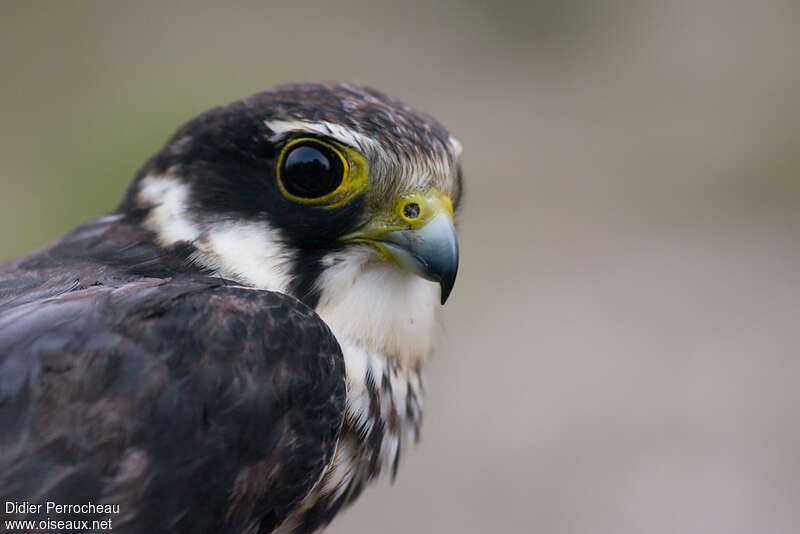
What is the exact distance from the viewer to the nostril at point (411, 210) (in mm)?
2578

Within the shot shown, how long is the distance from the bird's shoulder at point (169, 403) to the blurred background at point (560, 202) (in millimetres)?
2676

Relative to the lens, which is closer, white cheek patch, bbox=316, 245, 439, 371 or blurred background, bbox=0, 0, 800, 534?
white cheek patch, bbox=316, 245, 439, 371

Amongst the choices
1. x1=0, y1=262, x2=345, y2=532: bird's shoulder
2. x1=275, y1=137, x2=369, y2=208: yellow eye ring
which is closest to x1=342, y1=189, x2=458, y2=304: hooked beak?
x1=275, y1=137, x2=369, y2=208: yellow eye ring

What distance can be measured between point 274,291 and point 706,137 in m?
7.59

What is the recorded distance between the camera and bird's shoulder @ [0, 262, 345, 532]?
2057 millimetres

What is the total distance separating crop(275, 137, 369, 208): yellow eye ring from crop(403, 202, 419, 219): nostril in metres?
0.17

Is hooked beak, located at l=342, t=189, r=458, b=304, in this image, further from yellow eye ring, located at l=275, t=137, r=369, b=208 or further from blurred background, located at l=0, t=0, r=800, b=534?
blurred background, located at l=0, t=0, r=800, b=534

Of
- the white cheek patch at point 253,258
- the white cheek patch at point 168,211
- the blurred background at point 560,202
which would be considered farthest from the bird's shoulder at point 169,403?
the blurred background at point 560,202

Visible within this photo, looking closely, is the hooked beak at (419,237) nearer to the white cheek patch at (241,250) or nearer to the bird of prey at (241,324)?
the bird of prey at (241,324)

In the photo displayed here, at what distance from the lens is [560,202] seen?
8.79 meters

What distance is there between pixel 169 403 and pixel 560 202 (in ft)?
22.9

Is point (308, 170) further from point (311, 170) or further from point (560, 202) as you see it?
point (560, 202)

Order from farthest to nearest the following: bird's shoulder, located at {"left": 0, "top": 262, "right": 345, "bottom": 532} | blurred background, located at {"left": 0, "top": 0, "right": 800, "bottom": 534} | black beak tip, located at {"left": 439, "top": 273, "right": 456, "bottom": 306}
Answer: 1. blurred background, located at {"left": 0, "top": 0, "right": 800, "bottom": 534}
2. black beak tip, located at {"left": 439, "top": 273, "right": 456, "bottom": 306}
3. bird's shoulder, located at {"left": 0, "top": 262, "right": 345, "bottom": 532}

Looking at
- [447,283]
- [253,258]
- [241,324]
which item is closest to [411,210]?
[447,283]
